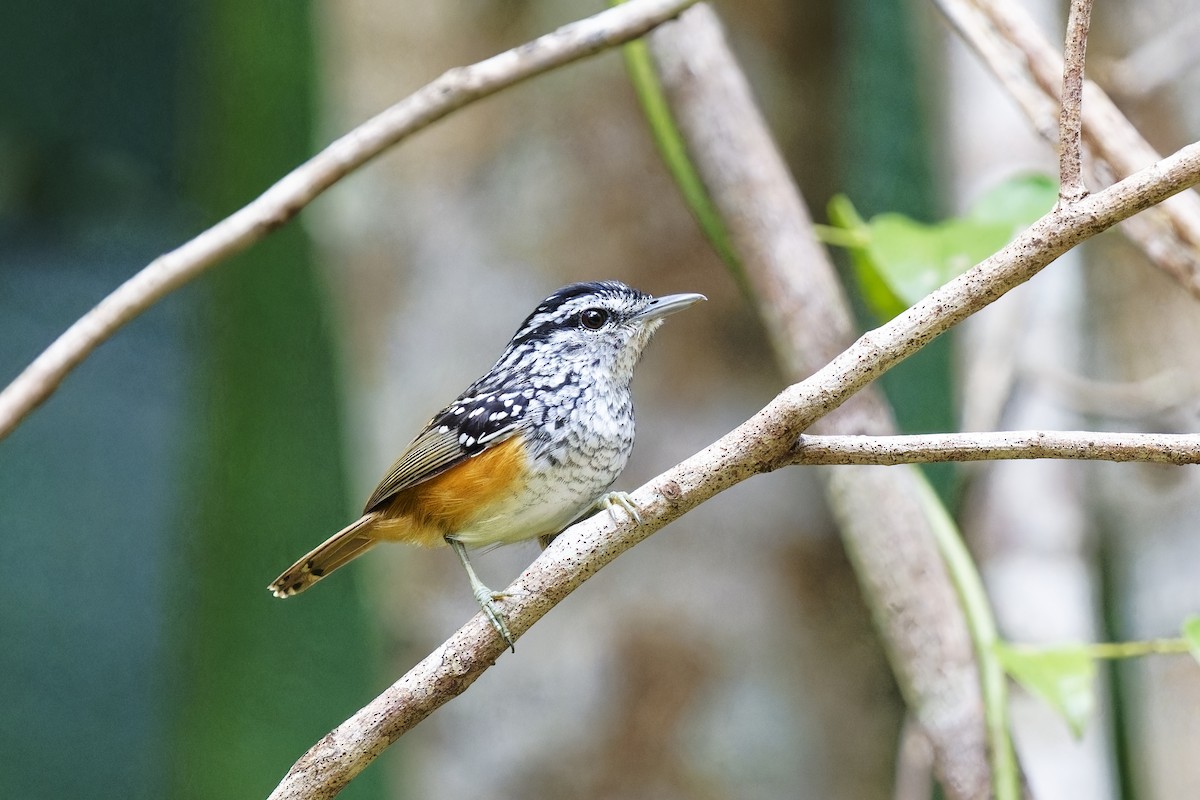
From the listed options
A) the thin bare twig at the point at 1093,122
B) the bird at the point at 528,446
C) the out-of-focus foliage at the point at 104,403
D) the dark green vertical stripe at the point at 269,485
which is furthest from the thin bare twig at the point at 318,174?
the out-of-focus foliage at the point at 104,403

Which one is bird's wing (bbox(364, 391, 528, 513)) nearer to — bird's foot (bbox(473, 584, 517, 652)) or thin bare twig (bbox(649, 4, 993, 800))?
bird's foot (bbox(473, 584, 517, 652))

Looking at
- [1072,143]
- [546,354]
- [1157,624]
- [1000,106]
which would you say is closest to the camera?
[1072,143]

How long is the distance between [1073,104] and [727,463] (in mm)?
409

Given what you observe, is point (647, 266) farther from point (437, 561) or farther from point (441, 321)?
point (437, 561)

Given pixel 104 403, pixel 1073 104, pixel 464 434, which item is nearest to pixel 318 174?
pixel 464 434

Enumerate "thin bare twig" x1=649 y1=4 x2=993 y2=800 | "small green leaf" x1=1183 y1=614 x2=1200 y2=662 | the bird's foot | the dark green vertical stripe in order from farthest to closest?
the dark green vertical stripe
"thin bare twig" x1=649 y1=4 x2=993 y2=800
"small green leaf" x1=1183 y1=614 x2=1200 y2=662
the bird's foot

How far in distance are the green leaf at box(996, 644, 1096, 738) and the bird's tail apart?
0.88 metres

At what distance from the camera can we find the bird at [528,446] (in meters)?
1.63

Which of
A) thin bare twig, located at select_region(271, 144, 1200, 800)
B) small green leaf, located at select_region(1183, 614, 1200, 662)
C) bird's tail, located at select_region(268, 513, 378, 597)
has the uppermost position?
bird's tail, located at select_region(268, 513, 378, 597)

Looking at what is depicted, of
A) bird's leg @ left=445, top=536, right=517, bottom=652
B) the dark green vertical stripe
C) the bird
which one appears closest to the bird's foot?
bird's leg @ left=445, top=536, right=517, bottom=652

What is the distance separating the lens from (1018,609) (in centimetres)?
219

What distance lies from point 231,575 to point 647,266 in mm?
1310

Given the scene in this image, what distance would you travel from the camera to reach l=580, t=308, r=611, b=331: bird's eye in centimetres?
179

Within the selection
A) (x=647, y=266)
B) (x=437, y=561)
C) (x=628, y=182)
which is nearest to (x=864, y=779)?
(x=437, y=561)
